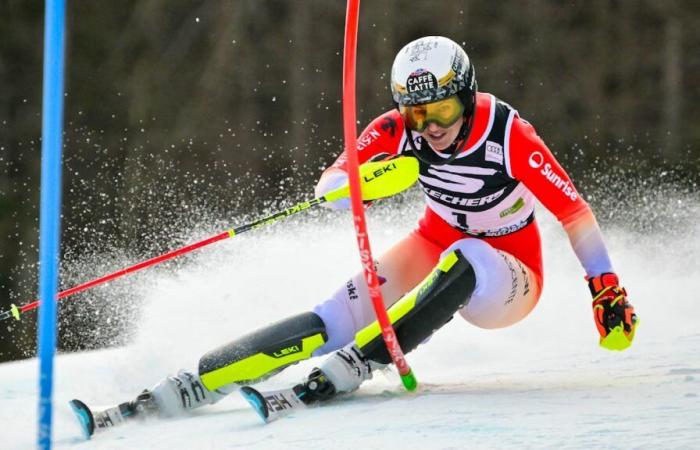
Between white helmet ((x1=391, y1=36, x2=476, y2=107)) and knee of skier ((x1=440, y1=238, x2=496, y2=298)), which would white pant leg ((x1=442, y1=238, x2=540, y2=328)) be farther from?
white helmet ((x1=391, y1=36, x2=476, y2=107))

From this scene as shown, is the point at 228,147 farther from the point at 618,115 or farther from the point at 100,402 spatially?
the point at 100,402

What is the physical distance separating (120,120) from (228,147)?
1.63 metres

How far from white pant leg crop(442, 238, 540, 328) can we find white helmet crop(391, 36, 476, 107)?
432 mm

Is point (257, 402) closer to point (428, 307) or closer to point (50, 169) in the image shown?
point (428, 307)

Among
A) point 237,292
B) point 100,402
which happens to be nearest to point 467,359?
point 237,292

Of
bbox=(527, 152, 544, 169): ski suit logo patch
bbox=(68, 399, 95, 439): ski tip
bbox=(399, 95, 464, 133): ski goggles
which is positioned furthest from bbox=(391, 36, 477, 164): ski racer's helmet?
bbox=(68, 399, 95, 439): ski tip

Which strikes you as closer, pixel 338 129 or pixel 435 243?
pixel 435 243

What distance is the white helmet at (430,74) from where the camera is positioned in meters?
2.72

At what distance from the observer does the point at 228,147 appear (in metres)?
13.5

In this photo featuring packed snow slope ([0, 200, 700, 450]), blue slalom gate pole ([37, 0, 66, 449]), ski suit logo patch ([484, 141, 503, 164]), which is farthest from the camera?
ski suit logo patch ([484, 141, 503, 164])

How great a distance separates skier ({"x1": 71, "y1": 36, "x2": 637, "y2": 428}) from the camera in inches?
103

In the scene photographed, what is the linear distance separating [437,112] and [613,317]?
2.51 ft

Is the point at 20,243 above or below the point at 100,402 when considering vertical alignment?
above

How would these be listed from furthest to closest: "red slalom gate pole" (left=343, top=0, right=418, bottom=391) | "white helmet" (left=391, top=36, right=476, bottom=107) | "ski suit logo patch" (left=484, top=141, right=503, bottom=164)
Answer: "ski suit logo patch" (left=484, top=141, right=503, bottom=164) < "white helmet" (left=391, top=36, right=476, bottom=107) < "red slalom gate pole" (left=343, top=0, right=418, bottom=391)
